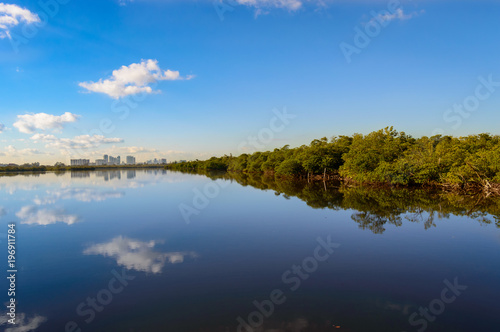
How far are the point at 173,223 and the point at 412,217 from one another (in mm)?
16556

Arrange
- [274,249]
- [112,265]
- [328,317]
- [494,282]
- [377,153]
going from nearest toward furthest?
[328,317], [494,282], [112,265], [274,249], [377,153]

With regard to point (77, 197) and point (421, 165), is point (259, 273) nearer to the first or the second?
point (77, 197)

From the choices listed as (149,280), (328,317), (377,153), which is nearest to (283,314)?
(328,317)

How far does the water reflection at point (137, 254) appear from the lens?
10438 millimetres

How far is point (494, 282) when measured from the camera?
882 cm

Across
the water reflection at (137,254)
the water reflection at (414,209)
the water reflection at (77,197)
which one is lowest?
the water reflection at (414,209)

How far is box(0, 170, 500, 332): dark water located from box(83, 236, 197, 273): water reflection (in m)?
0.05

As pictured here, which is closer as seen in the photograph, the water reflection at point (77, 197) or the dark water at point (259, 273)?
the dark water at point (259, 273)

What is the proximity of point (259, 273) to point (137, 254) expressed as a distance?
226 inches

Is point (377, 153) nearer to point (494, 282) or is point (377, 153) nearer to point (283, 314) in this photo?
point (494, 282)

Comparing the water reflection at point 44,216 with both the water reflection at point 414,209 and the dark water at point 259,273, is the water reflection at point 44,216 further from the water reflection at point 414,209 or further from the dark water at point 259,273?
the water reflection at point 414,209

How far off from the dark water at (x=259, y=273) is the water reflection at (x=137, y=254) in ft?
0.16

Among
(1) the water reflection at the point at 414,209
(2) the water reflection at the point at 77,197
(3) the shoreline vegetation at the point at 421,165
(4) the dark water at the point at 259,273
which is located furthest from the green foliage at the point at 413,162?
(2) the water reflection at the point at 77,197

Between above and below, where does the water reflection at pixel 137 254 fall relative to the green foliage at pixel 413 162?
below
